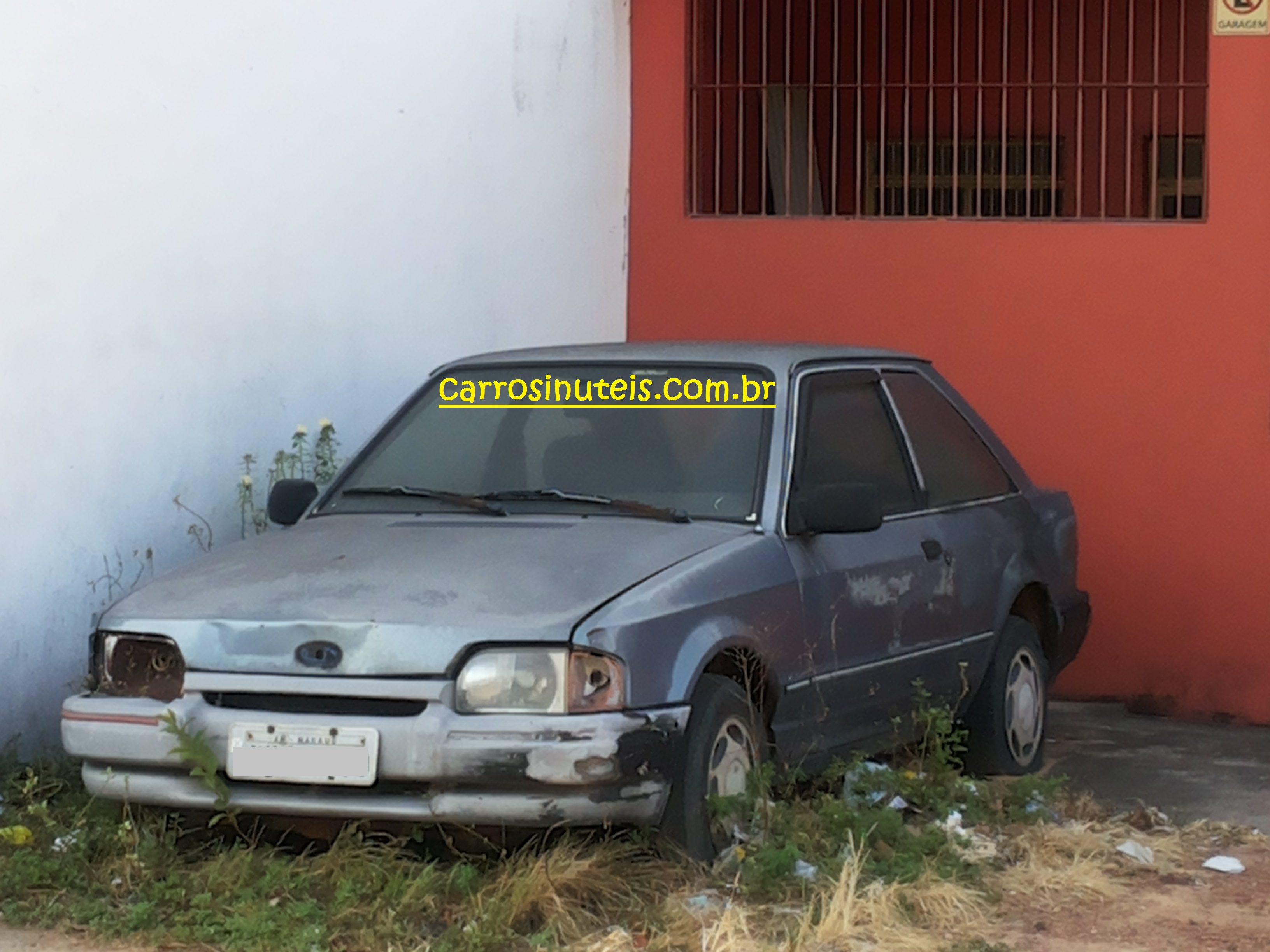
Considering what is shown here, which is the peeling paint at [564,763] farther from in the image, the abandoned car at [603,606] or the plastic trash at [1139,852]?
the plastic trash at [1139,852]

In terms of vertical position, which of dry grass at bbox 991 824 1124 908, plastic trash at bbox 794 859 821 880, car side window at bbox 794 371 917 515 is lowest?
dry grass at bbox 991 824 1124 908

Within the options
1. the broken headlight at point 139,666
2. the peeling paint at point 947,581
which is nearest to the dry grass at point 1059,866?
the peeling paint at point 947,581

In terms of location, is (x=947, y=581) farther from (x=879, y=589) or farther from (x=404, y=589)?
(x=404, y=589)

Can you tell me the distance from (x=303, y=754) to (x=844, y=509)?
167 cm

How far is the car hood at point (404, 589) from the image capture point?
478cm

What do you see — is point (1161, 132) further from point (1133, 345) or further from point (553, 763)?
point (553, 763)

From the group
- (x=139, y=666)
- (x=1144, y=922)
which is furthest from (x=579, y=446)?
(x=1144, y=922)

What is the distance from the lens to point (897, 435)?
21.3ft

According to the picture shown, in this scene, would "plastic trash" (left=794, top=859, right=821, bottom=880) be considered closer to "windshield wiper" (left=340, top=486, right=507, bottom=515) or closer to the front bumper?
the front bumper

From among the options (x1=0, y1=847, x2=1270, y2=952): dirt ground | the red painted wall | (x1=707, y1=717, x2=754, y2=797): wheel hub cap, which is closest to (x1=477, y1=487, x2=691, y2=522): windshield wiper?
(x1=707, y1=717, x2=754, y2=797): wheel hub cap

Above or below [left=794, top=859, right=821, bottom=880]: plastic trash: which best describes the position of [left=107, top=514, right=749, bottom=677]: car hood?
above

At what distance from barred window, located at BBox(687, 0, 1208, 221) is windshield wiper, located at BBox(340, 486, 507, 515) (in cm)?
392

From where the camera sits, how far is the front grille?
476 centimetres

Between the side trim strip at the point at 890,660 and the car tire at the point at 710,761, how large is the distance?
243mm
